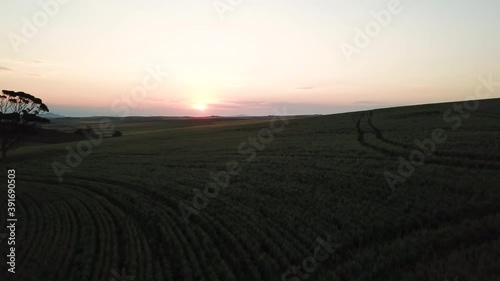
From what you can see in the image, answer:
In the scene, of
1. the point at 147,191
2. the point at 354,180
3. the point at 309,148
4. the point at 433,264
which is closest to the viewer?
the point at 433,264

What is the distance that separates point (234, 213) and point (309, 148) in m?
21.5

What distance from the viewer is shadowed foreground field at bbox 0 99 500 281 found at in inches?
568

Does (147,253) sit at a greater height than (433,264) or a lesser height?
lesser

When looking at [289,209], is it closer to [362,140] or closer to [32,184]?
[362,140]

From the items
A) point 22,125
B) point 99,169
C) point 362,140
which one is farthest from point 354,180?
point 22,125

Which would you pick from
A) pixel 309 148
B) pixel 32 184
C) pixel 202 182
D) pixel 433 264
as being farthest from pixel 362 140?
pixel 32 184

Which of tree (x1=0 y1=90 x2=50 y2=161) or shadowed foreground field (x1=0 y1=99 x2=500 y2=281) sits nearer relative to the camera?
shadowed foreground field (x1=0 y1=99 x2=500 y2=281)

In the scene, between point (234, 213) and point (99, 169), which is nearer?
point (234, 213)

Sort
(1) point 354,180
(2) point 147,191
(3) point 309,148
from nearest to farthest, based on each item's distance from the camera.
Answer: (1) point 354,180 < (2) point 147,191 < (3) point 309,148

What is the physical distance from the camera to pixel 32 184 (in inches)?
1446

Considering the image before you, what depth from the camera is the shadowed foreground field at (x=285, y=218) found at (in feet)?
47.3

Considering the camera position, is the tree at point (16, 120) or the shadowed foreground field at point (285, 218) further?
the tree at point (16, 120)

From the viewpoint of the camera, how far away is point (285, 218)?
64.2 feet

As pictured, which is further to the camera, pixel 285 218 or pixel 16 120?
Result: pixel 16 120
